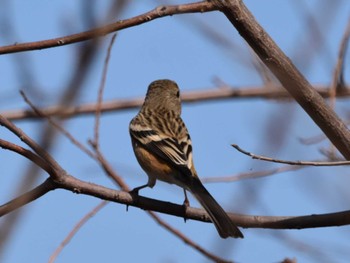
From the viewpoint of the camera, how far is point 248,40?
12.6ft

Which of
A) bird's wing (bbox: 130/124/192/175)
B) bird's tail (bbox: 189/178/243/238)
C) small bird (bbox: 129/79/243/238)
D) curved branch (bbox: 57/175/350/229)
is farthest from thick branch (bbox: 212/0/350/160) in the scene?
bird's wing (bbox: 130/124/192/175)

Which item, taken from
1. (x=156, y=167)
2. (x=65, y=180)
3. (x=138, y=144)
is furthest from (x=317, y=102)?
(x=138, y=144)

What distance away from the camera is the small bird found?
513cm

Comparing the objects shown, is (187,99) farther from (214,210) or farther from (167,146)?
(214,210)

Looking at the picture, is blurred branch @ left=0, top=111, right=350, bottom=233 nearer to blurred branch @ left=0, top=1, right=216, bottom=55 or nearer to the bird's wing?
blurred branch @ left=0, top=1, right=216, bottom=55

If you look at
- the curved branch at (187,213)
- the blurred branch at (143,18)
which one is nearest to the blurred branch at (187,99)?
the curved branch at (187,213)

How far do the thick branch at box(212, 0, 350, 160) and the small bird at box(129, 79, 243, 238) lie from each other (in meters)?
0.96

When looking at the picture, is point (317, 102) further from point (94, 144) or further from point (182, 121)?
point (182, 121)

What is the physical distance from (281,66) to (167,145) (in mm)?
2592

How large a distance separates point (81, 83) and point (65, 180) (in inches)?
105

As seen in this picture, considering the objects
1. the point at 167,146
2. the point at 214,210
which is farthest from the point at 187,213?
the point at 167,146

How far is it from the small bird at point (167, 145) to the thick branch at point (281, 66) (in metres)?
0.96

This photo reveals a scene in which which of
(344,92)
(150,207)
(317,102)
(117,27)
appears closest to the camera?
(117,27)

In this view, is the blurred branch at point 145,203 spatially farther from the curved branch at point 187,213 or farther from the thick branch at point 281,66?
the thick branch at point 281,66
